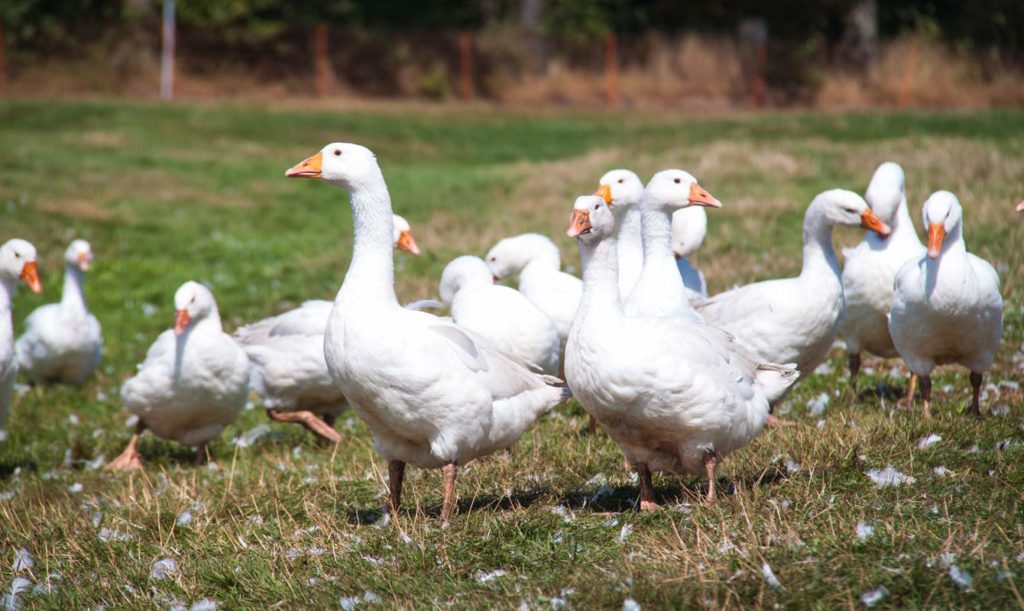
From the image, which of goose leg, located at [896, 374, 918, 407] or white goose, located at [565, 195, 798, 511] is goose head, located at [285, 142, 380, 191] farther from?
goose leg, located at [896, 374, 918, 407]

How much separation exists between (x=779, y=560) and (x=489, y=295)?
3013 millimetres

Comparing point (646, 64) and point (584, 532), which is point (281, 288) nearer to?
Answer: point (584, 532)

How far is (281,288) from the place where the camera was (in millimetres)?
13438

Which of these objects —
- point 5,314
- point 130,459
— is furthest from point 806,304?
point 5,314

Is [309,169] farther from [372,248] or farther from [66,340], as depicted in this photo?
A: [66,340]

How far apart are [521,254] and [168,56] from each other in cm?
Answer: 2829

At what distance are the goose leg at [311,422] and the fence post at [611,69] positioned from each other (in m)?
26.8

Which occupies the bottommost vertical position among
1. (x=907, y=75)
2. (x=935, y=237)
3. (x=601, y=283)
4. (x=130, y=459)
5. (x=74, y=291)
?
(x=130, y=459)

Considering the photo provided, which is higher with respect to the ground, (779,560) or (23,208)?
(779,560)

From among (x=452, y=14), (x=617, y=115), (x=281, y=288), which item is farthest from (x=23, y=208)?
(x=452, y=14)

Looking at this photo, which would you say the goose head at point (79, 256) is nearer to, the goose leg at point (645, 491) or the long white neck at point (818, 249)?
the long white neck at point (818, 249)

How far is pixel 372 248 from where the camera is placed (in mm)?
5516

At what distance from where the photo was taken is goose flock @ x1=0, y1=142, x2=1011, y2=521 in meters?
5.18

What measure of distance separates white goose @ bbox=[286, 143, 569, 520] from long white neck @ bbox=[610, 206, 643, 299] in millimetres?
2024
